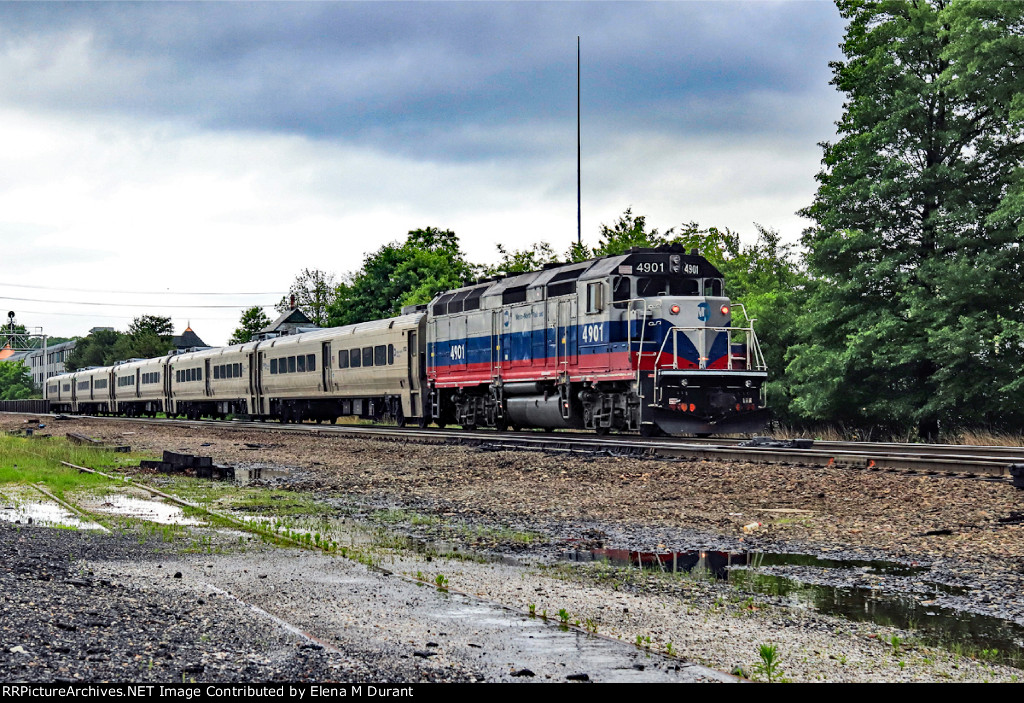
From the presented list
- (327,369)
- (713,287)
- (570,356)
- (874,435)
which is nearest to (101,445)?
(327,369)

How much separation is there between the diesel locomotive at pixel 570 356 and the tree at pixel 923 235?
109 inches

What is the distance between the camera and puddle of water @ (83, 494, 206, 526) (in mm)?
11883

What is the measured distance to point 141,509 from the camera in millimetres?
13141

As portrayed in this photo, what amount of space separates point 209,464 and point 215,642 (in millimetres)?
13983

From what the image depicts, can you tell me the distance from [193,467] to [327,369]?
2064 centimetres

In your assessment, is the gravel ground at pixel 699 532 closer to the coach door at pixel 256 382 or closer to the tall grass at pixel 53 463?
the tall grass at pixel 53 463

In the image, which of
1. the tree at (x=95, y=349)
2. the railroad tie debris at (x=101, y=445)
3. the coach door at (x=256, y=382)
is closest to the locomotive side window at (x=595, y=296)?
the railroad tie debris at (x=101, y=445)

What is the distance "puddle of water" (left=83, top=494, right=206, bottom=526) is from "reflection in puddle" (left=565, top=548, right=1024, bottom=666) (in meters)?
5.18

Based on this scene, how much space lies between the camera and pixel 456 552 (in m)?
9.63

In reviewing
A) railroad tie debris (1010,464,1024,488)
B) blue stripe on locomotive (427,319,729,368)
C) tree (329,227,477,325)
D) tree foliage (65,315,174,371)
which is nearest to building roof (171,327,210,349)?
tree foliage (65,315,174,371)

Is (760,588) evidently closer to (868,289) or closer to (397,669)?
(397,669)

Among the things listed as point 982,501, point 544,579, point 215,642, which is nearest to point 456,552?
point 544,579

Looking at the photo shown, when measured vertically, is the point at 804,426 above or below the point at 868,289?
below

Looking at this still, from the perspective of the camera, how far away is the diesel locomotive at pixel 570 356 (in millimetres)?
21750
